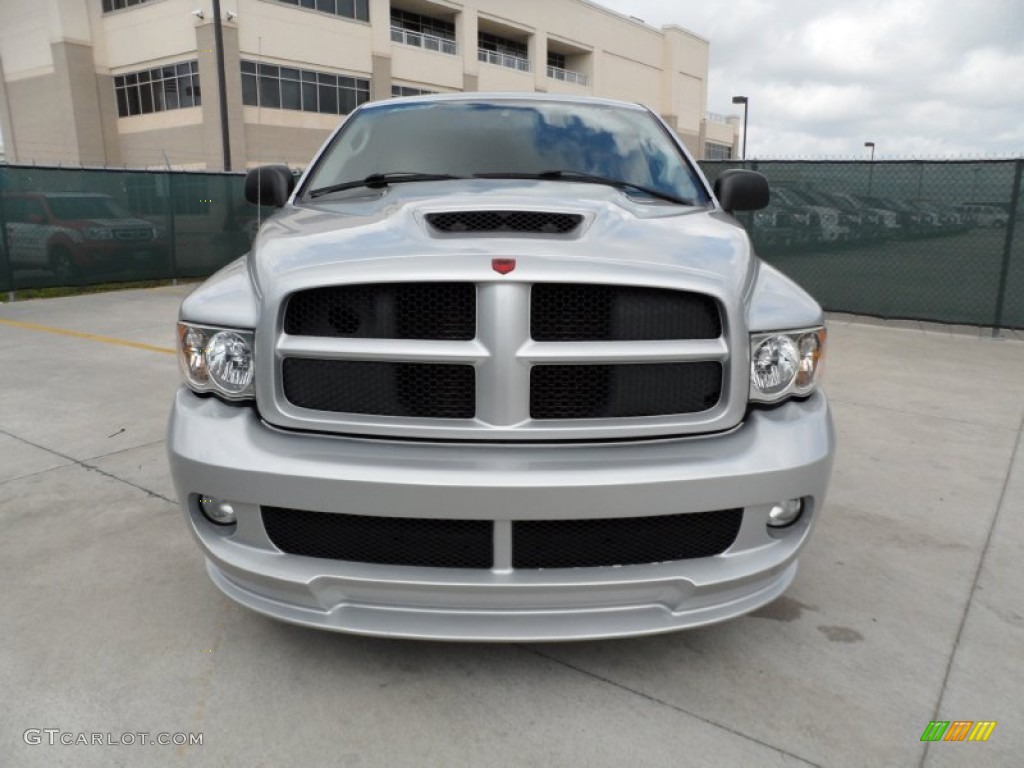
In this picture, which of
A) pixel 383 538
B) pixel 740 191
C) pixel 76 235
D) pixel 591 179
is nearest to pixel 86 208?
pixel 76 235

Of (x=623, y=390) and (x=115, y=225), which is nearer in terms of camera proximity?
(x=623, y=390)

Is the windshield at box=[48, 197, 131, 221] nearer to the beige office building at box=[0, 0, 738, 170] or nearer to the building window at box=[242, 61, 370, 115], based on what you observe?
the beige office building at box=[0, 0, 738, 170]

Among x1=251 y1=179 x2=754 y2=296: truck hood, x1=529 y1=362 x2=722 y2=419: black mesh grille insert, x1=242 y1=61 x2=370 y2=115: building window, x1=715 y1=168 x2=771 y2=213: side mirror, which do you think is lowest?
x1=529 y1=362 x2=722 y2=419: black mesh grille insert

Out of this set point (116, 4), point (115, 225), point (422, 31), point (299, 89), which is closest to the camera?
point (115, 225)

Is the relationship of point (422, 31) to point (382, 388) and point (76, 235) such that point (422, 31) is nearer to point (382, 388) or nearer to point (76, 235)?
point (76, 235)

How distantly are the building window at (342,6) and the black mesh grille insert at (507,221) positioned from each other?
3338 centimetres

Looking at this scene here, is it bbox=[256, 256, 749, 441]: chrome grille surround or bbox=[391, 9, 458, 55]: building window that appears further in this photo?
bbox=[391, 9, 458, 55]: building window

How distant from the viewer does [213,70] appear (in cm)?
3031

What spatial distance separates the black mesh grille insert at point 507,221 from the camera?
8.04 ft

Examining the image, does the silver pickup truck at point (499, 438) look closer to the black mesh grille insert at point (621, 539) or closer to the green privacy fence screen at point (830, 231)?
the black mesh grille insert at point (621, 539)

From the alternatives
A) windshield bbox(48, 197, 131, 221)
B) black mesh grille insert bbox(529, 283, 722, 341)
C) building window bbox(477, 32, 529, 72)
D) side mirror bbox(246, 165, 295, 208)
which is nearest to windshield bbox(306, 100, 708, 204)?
side mirror bbox(246, 165, 295, 208)

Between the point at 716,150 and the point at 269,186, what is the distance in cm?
6823

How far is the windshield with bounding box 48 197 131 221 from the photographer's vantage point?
11562 mm

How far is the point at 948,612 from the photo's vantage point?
2842 mm
